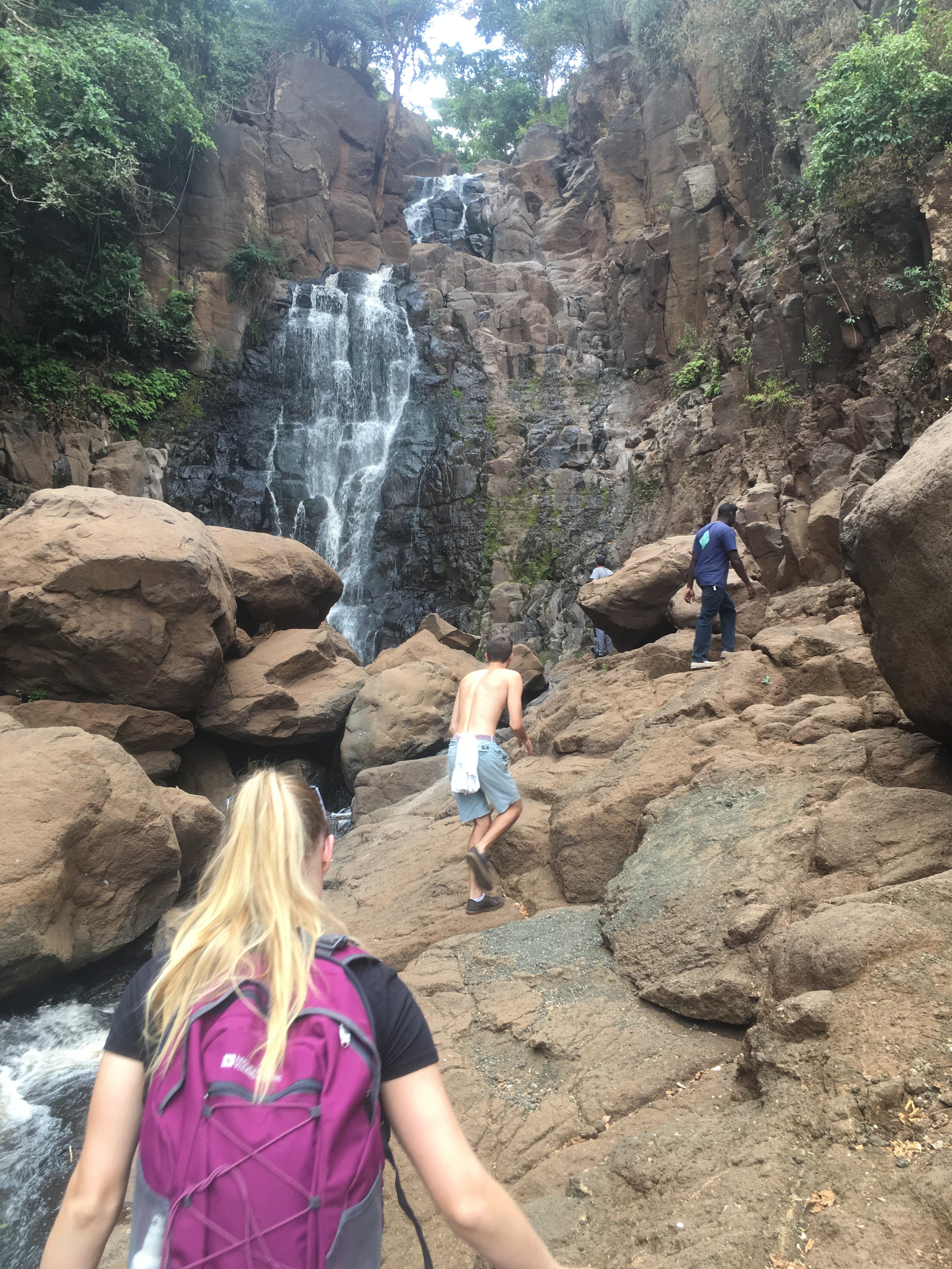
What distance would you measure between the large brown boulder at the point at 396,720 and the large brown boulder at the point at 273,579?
1.68 metres

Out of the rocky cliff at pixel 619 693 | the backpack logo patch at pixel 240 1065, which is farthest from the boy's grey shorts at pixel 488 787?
the backpack logo patch at pixel 240 1065

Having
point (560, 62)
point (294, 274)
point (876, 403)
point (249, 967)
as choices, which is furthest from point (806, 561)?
point (560, 62)

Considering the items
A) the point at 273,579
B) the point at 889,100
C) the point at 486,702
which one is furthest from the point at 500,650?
the point at 889,100

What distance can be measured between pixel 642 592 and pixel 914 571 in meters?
6.70

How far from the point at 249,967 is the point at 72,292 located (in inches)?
839

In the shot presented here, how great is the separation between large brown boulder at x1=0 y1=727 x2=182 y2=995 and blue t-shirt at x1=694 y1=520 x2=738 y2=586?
5516 millimetres

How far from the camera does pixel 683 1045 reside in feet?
10.9

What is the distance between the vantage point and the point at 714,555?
7992mm

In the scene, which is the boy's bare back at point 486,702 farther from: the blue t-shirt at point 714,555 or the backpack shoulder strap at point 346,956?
the backpack shoulder strap at point 346,956

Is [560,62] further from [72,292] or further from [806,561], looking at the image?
[806,561]

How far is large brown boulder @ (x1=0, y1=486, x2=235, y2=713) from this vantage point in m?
8.91

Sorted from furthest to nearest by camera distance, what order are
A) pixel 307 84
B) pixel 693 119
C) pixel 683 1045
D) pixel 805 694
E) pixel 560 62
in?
1. pixel 560 62
2. pixel 307 84
3. pixel 693 119
4. pixel 805 694
5. pixel 683 1045

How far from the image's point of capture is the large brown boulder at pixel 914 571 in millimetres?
3201

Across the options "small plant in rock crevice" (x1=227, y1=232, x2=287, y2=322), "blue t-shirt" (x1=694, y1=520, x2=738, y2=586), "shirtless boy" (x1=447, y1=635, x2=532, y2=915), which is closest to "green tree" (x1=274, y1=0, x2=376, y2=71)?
"small plant in rock crevice" (x1=227, y1=232, x2=287, y2=322)
